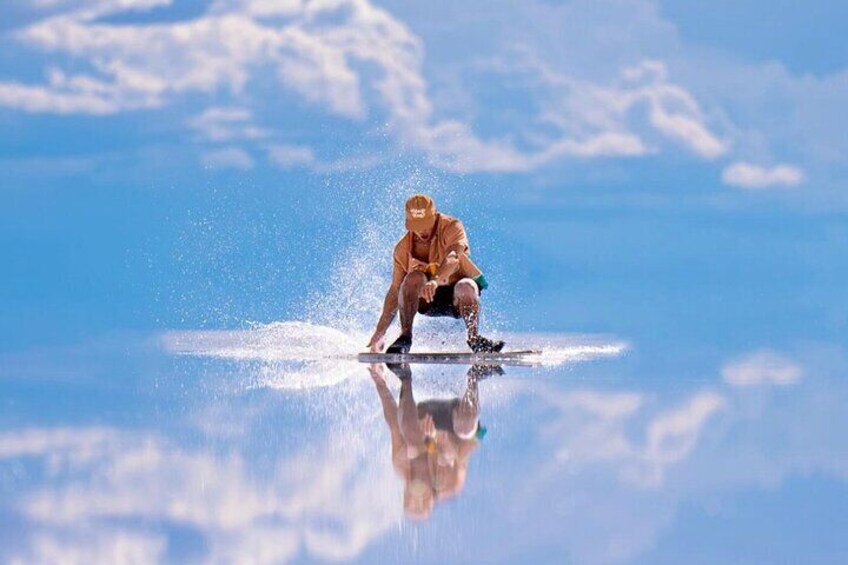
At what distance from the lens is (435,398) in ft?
21.1

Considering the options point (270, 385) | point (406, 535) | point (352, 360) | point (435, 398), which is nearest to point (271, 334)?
point (352, 360)

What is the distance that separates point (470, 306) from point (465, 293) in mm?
109

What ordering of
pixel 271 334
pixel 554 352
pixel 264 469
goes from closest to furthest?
pixel 264 469 < pixel 554 352 < pixel 271 334

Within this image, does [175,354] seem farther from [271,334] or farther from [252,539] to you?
[252,539]

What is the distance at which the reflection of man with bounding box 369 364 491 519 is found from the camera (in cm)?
373

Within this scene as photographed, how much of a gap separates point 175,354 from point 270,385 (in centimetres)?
361

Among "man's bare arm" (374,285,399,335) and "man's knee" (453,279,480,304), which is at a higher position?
"man's bare arm" (374,285,399,335)

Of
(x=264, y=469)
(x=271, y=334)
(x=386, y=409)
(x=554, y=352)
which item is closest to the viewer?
(x=264, y=469)

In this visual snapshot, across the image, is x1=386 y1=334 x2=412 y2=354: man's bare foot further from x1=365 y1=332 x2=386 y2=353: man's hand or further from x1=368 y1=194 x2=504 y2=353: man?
x1=365 y1=332 x2=386 y2=353: man's hand

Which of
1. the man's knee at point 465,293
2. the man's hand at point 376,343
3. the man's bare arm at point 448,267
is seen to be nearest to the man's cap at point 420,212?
the man's bare arm at point 448,267

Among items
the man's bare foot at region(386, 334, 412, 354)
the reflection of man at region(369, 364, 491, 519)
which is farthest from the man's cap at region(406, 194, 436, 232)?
the reflection of man at region(369, 364, 491, 519)

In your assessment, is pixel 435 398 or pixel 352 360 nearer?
pixel 435 398

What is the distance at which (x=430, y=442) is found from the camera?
473cm

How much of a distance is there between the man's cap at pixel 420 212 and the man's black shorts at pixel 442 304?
21.1 inches
